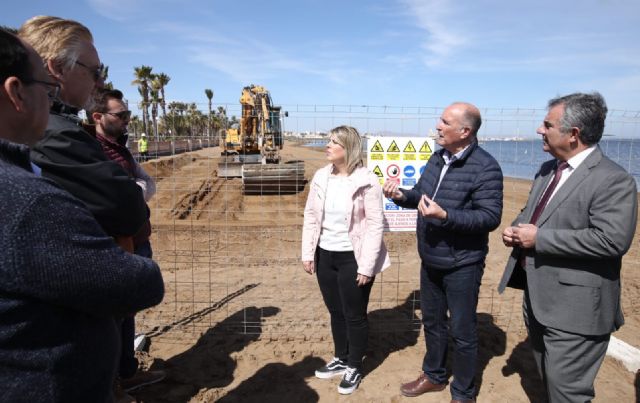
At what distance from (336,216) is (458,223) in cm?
89

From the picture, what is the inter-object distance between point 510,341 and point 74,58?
13.6 feet

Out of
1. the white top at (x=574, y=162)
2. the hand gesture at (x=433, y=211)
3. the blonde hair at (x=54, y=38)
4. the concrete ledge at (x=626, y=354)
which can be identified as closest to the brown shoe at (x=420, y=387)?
the hand gesture at (x=433, y=211)

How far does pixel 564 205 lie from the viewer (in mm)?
2332

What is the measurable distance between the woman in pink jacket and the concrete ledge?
2.23m

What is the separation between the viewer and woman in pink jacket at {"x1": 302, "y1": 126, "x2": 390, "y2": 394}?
3.13 m

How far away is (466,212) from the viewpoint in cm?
276

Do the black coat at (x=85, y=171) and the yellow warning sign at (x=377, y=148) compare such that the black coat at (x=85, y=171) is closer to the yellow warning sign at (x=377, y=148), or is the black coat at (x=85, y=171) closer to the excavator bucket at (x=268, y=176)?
the yellow warning sign at (x=377, y=148)

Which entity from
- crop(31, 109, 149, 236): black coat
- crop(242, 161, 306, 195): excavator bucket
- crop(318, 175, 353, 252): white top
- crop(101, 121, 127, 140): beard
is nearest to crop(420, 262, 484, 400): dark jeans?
crop(318, 175, 353, 252): white top

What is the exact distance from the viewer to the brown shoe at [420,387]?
3244 mm

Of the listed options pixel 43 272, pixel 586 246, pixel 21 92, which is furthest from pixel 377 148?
pixel 43 272

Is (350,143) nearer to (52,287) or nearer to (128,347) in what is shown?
(128,347)

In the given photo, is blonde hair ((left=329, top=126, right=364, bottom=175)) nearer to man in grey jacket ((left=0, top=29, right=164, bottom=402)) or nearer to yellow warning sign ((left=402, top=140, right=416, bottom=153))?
yellow warning sign ((left=402, top=140, right=416, bottom=153))

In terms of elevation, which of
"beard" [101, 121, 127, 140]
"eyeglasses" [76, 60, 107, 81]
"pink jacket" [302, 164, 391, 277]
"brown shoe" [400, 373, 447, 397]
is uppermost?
"eyeglasses" [76, 60, 107, 81]

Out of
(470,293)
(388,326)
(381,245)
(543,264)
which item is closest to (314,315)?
(388,326)
